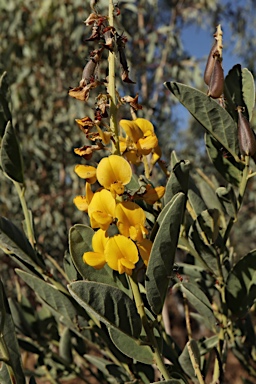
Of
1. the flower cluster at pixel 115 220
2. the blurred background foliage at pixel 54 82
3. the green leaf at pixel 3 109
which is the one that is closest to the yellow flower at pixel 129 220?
the flower cluster at pixel 115 220

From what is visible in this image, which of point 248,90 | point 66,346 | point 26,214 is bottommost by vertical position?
point 66,346

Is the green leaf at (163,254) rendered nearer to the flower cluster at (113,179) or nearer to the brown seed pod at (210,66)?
the flower cluster at (113,179)

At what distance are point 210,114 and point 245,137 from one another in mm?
40

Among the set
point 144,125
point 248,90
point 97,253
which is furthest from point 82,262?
point 248,90

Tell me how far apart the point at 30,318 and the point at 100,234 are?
38cm

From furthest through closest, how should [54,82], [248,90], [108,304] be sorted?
[54,82] < [248,90] < [108,304]

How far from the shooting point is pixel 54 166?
134 inches

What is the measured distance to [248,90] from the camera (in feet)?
1.64

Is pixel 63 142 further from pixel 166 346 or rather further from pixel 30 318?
pixel 166 346

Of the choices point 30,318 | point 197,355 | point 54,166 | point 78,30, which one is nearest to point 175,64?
point 78,30

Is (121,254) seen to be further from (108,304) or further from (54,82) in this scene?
(54,82)

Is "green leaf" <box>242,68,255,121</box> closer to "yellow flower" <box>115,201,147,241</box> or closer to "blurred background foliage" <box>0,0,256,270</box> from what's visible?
"yellow flower" <box>115,201,147,241</box>

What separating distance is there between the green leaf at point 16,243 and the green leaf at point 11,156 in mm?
80

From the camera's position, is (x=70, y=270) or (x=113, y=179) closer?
(x=113, y=179)
